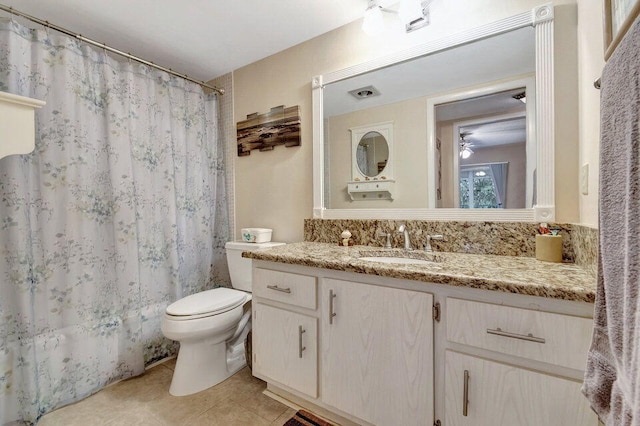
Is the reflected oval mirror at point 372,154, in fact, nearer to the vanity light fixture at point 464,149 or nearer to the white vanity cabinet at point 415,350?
the vanity light fixture at point 464,149

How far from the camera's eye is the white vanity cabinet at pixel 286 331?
4.26 feet

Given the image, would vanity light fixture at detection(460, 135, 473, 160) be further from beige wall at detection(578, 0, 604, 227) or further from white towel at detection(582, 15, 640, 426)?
white towel at detection(582, 15, 640, 426)

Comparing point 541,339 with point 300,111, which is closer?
point 541,339

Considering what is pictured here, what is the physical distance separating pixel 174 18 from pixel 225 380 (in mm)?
2173

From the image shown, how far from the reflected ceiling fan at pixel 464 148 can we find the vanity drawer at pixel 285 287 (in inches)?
37.3

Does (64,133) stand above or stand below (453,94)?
below

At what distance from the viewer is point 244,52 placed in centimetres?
205

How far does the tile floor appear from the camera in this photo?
1372 mm

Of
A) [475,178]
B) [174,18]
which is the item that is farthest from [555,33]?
[174,18]

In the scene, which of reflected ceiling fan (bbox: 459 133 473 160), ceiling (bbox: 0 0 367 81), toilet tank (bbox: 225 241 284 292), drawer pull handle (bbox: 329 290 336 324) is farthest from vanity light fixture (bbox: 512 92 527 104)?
toilet tank (bbox: 225 241 284 292)

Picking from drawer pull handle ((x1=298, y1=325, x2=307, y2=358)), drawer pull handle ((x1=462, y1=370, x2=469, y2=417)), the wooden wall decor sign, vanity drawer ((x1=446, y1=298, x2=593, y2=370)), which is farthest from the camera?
the wooden wall decor sign

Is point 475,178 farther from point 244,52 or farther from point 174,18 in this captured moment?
point 174,18

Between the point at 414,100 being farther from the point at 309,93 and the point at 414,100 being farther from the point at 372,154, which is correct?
the point at 309,93

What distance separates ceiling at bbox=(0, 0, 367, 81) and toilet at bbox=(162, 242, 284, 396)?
1676 millimetres
